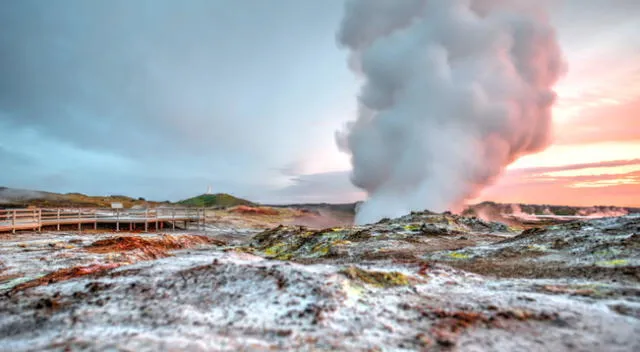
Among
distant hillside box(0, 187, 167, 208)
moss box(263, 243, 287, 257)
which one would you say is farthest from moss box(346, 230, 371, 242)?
distant hillside box(0, 187, 167, 208)

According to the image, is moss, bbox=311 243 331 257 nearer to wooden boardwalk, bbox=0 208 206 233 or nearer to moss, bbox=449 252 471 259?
moss, bbox=449 252 471 259

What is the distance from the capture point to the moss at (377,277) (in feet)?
26.8

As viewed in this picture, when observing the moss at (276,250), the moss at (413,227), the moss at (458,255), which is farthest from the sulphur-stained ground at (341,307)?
the moss at (276,250)

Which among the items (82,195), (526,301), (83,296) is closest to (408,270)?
(526,301)

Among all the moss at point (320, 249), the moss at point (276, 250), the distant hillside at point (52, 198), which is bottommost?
the moss at point (276, 250)

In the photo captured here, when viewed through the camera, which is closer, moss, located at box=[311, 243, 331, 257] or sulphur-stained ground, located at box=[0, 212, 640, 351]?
sulphur-stained ground, located at box=[0, 212, 640, 351]

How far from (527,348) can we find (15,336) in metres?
8.44

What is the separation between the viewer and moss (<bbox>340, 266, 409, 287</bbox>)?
8.16 meters

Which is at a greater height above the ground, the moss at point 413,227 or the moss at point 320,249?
the moss at point 413,227

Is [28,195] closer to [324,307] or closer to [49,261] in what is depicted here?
[49,261]

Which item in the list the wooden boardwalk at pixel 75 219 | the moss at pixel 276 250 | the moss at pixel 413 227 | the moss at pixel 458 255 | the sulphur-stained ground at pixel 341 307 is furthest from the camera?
the wooden boardwalk at pixel 75 219

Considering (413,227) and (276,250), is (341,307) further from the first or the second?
(413,227)

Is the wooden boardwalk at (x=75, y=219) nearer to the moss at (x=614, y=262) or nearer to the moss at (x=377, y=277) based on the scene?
the moss at (x=377, y=277)

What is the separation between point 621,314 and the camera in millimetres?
6148
